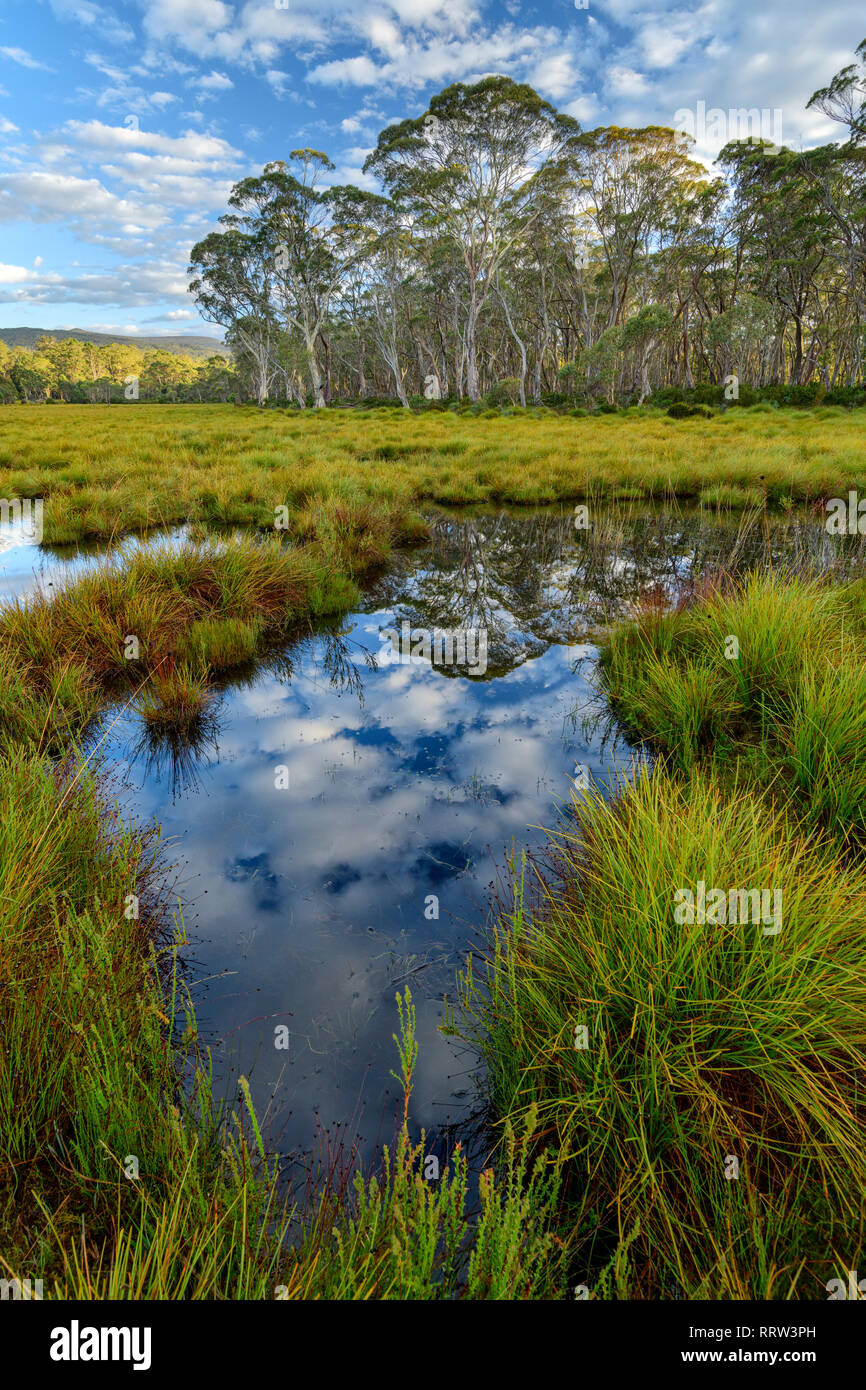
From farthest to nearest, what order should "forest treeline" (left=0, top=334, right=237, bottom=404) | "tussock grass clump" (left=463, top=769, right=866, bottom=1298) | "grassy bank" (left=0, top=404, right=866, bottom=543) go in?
"forest treeline" (left=0, top=334, right=237, bottom=404)
"grassy bank" (left=0, top=404, right=866, bottom=543)
"tussock grass clump" (left=463, top=769, right=866, bottom=1298)

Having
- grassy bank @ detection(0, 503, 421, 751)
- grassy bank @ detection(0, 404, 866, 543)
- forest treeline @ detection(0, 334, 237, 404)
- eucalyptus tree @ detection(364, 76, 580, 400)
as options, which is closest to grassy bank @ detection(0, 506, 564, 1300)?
grassy bank @ detection(0, 503, 421, 751)

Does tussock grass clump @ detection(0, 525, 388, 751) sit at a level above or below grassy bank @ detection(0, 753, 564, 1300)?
above

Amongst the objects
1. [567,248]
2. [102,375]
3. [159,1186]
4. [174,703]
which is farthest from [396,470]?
[102,375]

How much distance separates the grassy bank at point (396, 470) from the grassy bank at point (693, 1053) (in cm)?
775

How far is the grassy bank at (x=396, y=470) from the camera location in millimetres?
10672

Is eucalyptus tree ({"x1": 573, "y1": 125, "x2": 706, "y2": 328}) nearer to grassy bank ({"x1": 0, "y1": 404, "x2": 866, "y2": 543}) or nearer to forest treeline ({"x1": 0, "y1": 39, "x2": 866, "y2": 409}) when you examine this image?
forest treeline ({"x1": 0, "y1": 39, "x2": 866, "y2": 409})

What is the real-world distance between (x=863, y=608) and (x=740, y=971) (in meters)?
4.62

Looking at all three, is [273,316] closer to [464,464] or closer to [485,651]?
[464,464]

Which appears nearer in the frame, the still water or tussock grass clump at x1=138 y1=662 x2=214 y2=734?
the still water

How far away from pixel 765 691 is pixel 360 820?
9.29 ft

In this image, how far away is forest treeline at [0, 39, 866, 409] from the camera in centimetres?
2888

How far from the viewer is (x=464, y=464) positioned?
15109 millimetres
